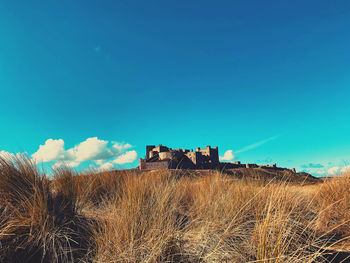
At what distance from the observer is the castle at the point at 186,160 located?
2834cm

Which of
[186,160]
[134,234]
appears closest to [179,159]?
[186,160]

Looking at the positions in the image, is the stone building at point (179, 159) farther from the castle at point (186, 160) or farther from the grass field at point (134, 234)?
the grass field at point (134, 234)

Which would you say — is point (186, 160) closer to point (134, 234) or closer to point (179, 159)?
point (179, 159)

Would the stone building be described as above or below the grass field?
above

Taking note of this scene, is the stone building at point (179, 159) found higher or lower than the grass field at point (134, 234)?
higher

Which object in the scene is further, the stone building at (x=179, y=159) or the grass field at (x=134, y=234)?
the stone building at (x=179, y=159)

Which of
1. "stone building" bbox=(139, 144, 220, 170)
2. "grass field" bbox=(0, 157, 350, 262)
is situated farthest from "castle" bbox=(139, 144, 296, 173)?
"grass field" bbox=(0, 157, 350, 262)

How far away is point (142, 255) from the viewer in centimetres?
199

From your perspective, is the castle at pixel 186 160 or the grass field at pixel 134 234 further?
the castle at pixel 186 160

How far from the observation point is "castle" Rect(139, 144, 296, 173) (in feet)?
93.0

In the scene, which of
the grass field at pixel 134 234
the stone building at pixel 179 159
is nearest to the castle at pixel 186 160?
the stone building at pixel 179 159

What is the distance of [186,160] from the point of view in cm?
3588

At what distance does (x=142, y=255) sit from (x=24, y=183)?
2095 millimetres

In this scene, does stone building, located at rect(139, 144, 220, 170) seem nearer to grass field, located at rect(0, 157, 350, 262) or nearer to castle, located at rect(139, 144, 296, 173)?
castle, located at rect(139, 144, 296, 173)
